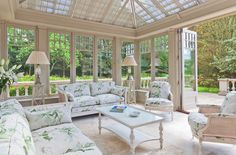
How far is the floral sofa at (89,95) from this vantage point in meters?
4.11

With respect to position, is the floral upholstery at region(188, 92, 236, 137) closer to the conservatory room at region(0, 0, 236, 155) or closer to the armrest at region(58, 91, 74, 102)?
the conservatory room at region(0, 0, 236, 155)

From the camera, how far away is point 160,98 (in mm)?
4496

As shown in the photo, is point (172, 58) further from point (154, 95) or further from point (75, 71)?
point (75, 71)

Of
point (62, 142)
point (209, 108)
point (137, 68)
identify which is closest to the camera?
point (62, 142)

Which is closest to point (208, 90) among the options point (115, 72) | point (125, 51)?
point (125, 51)

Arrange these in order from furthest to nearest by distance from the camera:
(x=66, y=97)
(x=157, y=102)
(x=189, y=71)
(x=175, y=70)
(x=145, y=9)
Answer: (x=145, y=9), (x=189, y=71), (x=175, y=70), (x=157, y=102), (x=66, y=97)

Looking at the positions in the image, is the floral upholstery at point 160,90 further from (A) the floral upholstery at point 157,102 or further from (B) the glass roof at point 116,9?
(B) the glass roof at point 116,9

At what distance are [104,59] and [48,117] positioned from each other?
3706mm

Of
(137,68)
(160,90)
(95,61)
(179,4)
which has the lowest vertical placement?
(160,90)

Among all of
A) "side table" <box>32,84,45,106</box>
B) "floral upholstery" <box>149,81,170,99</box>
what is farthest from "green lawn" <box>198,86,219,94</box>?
→ "side table" <box>32,84,45,106</box>

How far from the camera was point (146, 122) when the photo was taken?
2.47 metres

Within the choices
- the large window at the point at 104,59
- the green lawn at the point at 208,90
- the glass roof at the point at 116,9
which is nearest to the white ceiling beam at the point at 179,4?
the glass roof at the point at 116,9

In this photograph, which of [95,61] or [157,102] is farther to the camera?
[95,61]

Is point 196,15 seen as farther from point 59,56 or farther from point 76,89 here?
point 59,56
